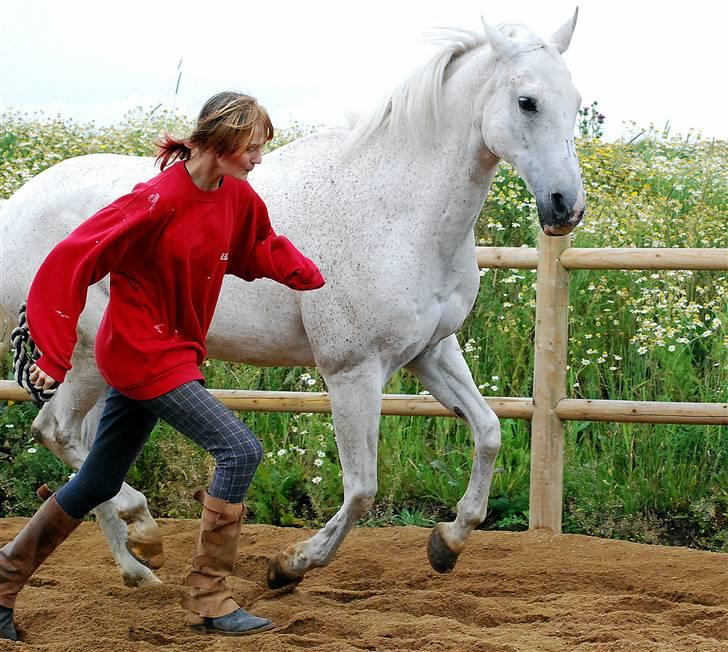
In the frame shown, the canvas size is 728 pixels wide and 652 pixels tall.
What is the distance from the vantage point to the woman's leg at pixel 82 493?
3221 millimetres

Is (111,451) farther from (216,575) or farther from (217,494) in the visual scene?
(216,575)

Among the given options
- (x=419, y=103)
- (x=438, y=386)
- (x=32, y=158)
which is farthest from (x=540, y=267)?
(x=32, y=158)

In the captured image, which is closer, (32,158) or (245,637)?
(245,637)

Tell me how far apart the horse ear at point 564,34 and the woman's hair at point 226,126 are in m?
1.13

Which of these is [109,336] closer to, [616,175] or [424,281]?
[424,281]

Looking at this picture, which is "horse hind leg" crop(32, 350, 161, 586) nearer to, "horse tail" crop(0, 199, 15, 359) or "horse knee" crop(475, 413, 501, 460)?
"horse tail" crop(0, 199, 15, 359)

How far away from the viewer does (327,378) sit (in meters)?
3.84

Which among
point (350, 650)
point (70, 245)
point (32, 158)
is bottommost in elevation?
point (350, 650)

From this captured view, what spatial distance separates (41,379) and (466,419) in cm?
181

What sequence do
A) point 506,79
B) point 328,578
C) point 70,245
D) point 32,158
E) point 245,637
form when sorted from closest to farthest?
point 70,245 → point 245,637 → point 506,79 → point 328,578 → point 32,158

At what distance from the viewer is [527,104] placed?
136 inches

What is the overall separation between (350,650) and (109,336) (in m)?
1.12

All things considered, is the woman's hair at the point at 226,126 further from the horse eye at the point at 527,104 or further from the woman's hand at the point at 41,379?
the horse eye at the point at 527,104

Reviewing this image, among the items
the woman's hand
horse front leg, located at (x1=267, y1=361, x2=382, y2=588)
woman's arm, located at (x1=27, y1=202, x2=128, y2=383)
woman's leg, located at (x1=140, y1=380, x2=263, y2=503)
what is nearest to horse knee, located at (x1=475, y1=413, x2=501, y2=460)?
horse front leg, located at (x1=267, y1=361, x2=382, y2=588)
